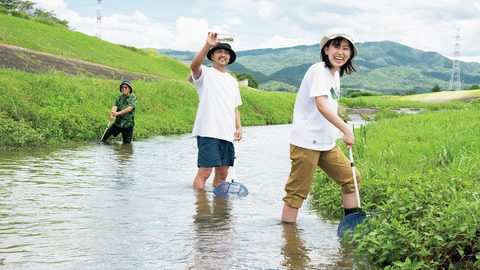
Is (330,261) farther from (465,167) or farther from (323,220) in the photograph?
(465,167)

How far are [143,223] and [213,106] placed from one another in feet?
7.76

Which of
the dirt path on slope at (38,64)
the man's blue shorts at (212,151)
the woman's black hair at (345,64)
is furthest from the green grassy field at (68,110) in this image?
the woman's black hair at (345,64)

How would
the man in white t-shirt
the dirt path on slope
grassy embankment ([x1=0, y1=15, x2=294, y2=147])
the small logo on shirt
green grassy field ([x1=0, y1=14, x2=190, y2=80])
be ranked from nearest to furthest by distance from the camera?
the small logo on shirt → the man in white t-shirt → grassy embankment ([x1=0, y1=15, x2=294, y2=147]) → the dirt path on slope → green grassy field ([x1=0, y1=14, x2=190, y2=80])

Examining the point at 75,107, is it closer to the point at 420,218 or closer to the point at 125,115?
the point at 125,115

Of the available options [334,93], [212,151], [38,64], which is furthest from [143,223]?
[38,64]

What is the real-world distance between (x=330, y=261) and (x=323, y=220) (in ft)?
6.12

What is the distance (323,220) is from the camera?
723 cm

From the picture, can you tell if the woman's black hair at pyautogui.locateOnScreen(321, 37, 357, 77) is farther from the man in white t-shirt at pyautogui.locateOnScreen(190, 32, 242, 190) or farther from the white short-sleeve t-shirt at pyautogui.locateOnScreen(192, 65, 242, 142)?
the white short-sleeve t-shirt at pyautogui.locateOnScreen(192, 65, 242, 142)

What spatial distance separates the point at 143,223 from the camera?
6676 mm

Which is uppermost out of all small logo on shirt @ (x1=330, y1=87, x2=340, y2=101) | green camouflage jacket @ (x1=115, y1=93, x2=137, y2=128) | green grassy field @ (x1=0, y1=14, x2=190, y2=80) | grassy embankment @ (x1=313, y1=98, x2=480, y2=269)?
green grassy field @ (x1=0, y1=14, x2=190, y2=80)

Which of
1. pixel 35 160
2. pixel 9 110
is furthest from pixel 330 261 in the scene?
pixel 9 110

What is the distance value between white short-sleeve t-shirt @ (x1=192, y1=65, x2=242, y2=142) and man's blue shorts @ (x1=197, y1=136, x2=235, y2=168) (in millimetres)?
87

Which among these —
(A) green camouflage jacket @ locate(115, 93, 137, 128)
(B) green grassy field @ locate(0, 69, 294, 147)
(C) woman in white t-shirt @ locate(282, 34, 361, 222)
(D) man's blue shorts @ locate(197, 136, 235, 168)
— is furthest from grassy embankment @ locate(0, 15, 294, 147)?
(C) woman in white t-shirt @ locate(282, 34, 361, 222)

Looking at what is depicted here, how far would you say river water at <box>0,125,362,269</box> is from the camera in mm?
5258
